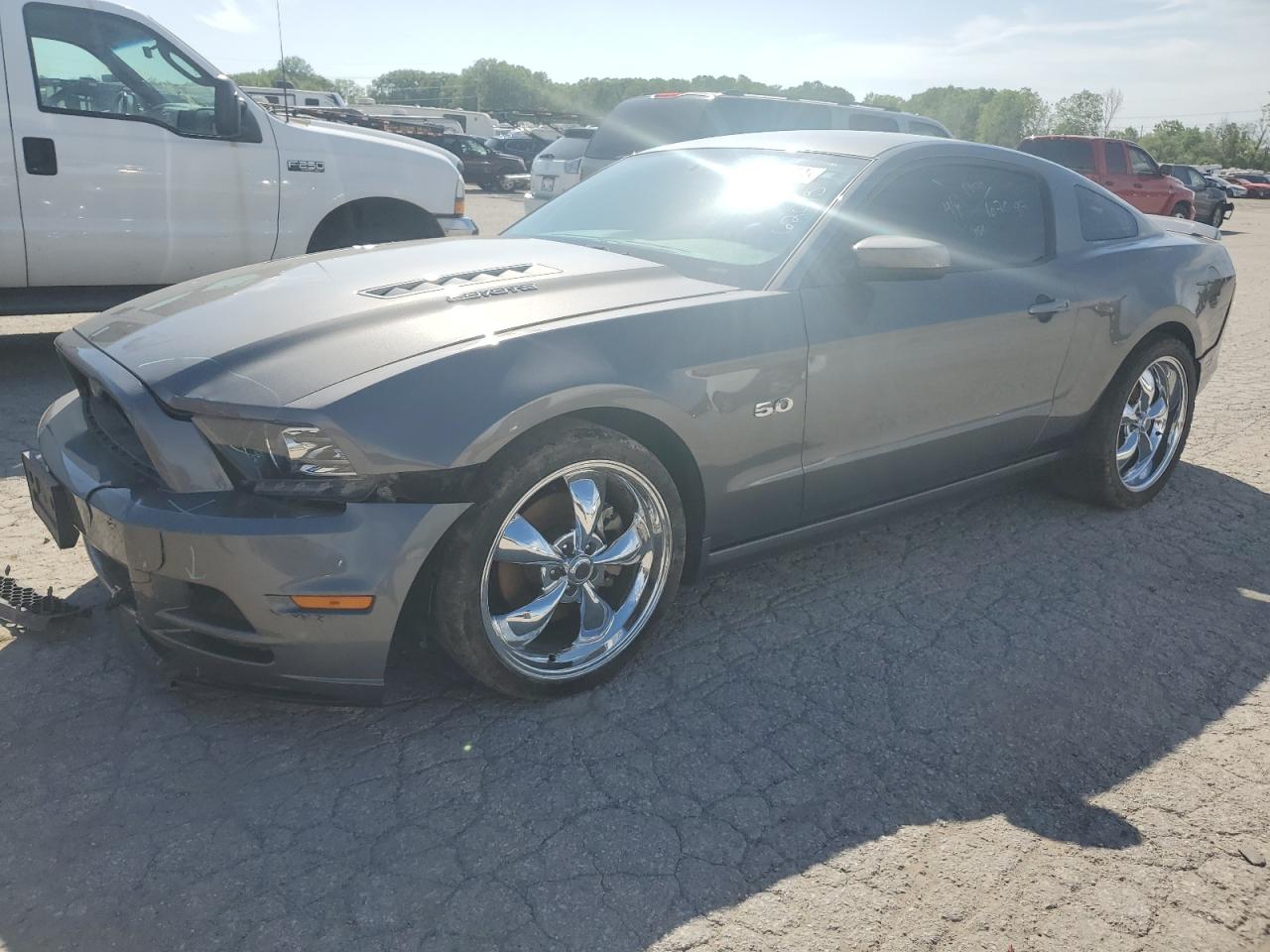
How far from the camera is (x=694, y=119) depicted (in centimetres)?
1003

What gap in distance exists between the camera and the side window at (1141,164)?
18219 mm

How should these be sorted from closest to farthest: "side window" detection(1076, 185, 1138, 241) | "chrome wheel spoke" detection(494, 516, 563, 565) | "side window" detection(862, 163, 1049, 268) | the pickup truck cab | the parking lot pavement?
the parking lot pavement < "chrome wheel spoke" detection(494, 516, 563, 565) < "side window" detection(862, 163, 1049, 268) < "side window" detection(1076, 185, 1138, 241) < the pickup truck cab

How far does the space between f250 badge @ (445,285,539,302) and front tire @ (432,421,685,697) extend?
50 cm

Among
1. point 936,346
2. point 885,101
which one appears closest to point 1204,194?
point 936,346

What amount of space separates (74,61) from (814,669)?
527 centimetres

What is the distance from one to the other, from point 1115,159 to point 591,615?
18579 mm

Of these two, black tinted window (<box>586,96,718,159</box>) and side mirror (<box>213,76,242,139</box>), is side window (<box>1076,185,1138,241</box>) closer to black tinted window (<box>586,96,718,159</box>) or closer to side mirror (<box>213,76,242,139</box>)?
side mirror (<box>213,76,242,139</box>)

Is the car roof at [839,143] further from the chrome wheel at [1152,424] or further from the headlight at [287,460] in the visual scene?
the headlight at [287,460]

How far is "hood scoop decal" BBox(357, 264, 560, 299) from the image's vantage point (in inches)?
116

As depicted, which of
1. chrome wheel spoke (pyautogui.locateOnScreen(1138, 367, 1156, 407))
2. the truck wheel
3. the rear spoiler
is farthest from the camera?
the truck wheel

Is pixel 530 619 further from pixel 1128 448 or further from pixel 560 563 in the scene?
pixel 1128 448

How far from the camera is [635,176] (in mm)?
4117

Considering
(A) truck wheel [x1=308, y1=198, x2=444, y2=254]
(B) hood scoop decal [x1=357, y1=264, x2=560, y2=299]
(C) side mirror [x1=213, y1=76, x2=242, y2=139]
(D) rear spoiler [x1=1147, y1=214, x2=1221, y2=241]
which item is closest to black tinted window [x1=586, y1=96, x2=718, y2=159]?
(A) truck wheel [x1=308, y1=198, x2=444, y2=254]

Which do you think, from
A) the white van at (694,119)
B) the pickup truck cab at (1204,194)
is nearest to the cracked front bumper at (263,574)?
the white van at (694,119)
